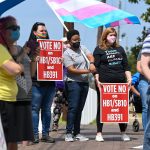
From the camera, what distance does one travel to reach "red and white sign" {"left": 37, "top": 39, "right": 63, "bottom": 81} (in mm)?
10141

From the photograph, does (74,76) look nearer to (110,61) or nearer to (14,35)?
(110,61)

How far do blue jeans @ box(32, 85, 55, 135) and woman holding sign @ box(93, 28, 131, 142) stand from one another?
90 centimetres

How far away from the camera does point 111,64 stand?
10281mm

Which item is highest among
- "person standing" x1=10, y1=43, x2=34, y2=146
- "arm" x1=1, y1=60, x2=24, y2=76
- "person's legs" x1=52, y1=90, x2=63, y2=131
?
"arm" x1=1, y1=60, x2=24, y2=76

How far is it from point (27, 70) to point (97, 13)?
380 cm

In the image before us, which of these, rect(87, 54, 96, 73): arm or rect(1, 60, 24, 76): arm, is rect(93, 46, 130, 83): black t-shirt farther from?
rect(1, 60, 24, 76): arm

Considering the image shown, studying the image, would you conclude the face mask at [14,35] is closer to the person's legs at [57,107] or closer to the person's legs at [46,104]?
the person's legs at [46,104]

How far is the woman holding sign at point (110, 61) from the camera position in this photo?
10273mm

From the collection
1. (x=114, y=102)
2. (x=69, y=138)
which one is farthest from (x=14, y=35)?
(x=114, y=102)

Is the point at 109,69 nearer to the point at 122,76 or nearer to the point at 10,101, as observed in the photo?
the point at 122,76

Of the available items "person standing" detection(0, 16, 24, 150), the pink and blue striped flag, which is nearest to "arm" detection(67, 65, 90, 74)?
"person standing" detection(0, 16, 24, 150)

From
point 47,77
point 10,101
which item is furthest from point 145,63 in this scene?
point 47,77

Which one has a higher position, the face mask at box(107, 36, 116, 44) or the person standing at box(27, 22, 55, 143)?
the face mask at box(107, 36, 116, 44)

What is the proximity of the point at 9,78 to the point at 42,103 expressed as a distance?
11.6 feet
